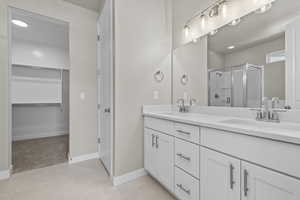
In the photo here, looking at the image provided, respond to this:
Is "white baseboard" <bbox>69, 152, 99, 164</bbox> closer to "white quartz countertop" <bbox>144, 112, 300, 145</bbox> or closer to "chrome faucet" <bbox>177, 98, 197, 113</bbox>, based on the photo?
"chrome faucet" <bbox>177, 98, 197, 113</bbox>

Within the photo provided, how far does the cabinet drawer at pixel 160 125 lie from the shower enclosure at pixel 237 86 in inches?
24.1

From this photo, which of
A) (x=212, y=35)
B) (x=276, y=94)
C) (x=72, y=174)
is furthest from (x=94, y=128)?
(x=276, y=94)

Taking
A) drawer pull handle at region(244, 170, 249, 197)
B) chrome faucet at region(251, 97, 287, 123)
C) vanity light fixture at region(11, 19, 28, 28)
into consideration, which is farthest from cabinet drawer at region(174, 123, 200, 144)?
vanity light fixture at region(11, 19, 28, 28)

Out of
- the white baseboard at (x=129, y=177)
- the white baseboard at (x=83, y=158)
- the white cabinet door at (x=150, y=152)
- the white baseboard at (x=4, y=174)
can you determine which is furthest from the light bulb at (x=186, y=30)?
the white baseboard at (x=4, y=174)

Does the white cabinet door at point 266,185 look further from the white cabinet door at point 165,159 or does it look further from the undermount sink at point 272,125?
the white cabinet door at point 165,159

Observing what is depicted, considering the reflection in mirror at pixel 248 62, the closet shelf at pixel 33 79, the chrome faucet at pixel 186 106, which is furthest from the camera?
the closet shelf at pixel 33 79

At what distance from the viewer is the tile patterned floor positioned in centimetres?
144

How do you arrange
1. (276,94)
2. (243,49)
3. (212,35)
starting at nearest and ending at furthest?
(276,94) → (243,49) → (212,35)

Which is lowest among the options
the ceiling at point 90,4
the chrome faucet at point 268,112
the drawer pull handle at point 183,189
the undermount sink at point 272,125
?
the drawer pull handle at point 183,189

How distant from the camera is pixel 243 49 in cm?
137

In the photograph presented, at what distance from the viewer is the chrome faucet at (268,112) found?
3.55ft

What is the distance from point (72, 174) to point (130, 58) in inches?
66.9

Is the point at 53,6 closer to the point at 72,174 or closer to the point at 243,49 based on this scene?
the point at 72,174

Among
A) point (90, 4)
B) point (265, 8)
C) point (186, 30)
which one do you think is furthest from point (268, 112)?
point (90, 4)
